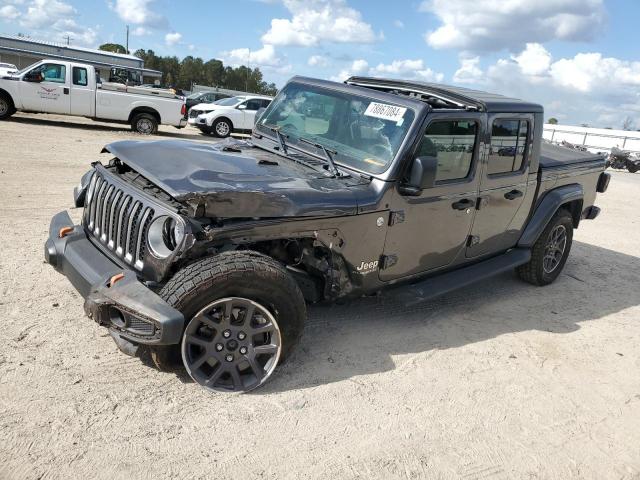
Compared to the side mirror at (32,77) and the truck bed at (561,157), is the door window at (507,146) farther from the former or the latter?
the side mirror at (32,77)

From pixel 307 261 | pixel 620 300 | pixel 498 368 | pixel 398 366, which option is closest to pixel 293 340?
pixel 307 261

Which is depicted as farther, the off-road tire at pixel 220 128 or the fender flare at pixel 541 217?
the off-road tire at pixel 220 128

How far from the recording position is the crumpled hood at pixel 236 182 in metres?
3.19

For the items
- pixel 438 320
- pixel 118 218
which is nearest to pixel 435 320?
pixel 438 320

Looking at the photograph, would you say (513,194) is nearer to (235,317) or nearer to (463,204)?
(463,204)

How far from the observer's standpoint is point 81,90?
15.6m

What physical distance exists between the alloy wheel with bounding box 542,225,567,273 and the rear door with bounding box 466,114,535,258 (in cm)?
77

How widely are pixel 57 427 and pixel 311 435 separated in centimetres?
139

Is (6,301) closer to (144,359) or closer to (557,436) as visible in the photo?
(144,359)

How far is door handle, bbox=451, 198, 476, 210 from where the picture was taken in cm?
457

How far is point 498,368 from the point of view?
13.9ft

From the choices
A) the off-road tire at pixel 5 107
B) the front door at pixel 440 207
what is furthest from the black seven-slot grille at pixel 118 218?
the off-road tire at pixel 5 107

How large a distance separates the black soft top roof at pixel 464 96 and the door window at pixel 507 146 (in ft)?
0.45

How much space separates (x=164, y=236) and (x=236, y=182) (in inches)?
21.7
